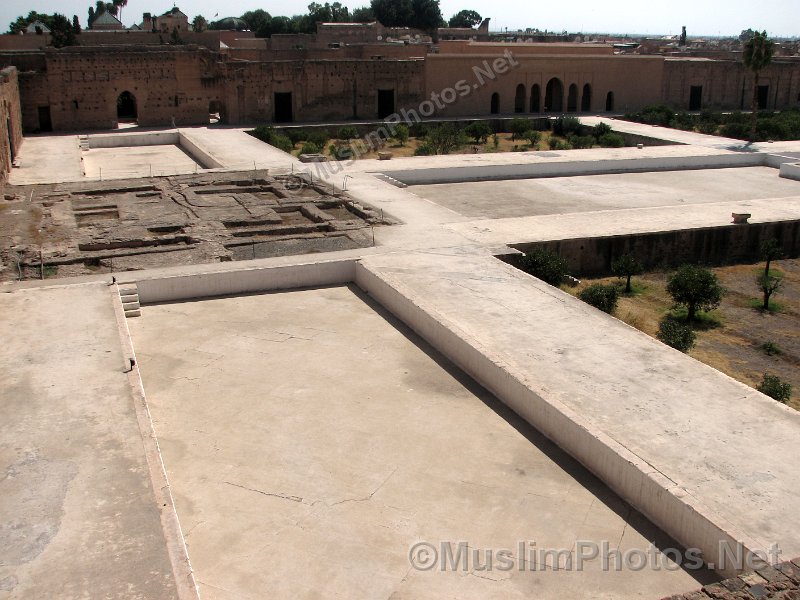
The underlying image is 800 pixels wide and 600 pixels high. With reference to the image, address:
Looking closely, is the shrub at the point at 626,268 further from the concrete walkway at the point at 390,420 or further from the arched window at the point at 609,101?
the arched window at the point at 609,101

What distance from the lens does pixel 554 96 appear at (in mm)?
35156

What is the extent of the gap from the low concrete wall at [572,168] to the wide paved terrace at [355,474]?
10.2m

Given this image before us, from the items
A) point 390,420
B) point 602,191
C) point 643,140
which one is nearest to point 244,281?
point 390,420

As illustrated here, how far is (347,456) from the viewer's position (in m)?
8.31

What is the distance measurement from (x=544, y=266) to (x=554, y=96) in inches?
914

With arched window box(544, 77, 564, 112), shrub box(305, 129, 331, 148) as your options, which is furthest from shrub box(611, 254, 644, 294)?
arched window box(544, 77, 564, 112)

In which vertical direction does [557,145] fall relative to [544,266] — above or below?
above

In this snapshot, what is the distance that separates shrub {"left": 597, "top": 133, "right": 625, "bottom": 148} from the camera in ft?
89.5

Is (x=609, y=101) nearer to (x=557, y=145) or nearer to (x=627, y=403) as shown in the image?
(x=557, y=145)

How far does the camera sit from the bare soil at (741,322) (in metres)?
11.4

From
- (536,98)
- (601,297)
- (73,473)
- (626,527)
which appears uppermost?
(536,98)

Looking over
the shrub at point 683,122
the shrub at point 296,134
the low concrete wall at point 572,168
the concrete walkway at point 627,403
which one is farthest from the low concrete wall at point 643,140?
the concrete walkway at point 627,403

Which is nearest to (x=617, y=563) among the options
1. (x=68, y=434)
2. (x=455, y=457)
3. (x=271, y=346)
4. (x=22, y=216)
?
(x=455, y=457)

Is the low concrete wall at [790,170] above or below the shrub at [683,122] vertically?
below
